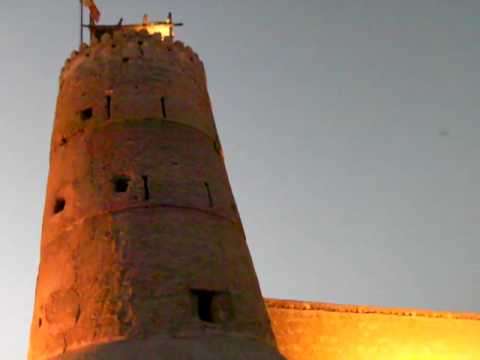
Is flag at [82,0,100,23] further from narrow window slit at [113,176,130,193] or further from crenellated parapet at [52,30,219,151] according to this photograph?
narrow window slit at [113,176,130,193]

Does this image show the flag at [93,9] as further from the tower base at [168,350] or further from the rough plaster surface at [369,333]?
the tower base at [168,350]

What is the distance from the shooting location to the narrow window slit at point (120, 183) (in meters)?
10.8

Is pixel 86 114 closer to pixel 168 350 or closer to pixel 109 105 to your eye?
pixel 109 105

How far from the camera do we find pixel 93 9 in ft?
56.6

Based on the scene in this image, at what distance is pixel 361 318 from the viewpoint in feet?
55.5

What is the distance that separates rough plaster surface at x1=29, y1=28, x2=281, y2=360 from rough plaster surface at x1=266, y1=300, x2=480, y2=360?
17.9ft

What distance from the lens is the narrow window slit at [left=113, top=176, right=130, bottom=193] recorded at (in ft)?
35.3

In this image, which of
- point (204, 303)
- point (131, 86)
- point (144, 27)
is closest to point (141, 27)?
point (144, 27)

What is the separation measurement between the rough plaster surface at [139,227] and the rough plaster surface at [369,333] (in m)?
5.46

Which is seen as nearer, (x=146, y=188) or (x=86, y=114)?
(x=146, y=188)

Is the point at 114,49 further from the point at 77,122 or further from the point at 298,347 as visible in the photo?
the point at 298,347

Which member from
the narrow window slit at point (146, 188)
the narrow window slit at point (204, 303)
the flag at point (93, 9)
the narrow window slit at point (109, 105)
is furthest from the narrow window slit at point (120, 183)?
the flag at point (93, 9)

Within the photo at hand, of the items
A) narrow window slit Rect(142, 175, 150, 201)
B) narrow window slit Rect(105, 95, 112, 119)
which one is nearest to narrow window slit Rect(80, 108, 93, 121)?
narrow window slit Rect(105, 95, 112, 119)

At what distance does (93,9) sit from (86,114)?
6.16m
